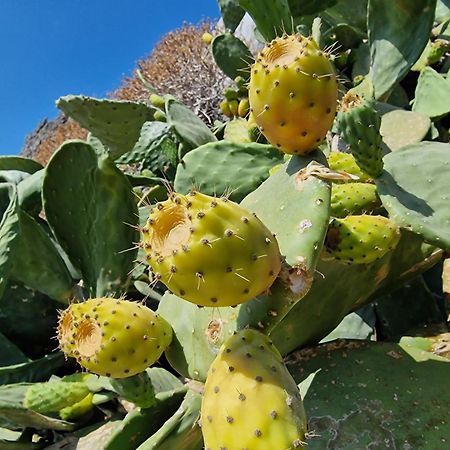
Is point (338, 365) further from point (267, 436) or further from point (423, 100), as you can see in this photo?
point (423, 100)

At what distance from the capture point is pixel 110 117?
2270mm

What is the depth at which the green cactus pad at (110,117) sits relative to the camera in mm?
2174

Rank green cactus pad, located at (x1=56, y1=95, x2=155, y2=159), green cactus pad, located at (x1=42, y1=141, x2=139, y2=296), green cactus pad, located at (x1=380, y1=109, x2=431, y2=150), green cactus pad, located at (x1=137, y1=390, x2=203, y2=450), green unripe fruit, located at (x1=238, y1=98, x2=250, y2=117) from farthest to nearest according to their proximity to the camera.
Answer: green unripe fruit, located at (x1=238, y1=98, x2=250, y2=117)
green cactus pad, located at (x1=380, y1=109, x2=431, y2=150)
green cactus pad, located at (x1=56, y1=95, x2=155, y2=159)
green cactus pad, located at (x1=42, y1=141, x2=139, y2=296)
green cactus pad, located at (x1=137, y1=390, x2=203, y2=450)

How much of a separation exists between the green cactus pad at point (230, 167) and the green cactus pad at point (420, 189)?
462 mm

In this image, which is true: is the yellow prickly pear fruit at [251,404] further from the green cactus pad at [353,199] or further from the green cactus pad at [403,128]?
the green cactus pad at [403,128]

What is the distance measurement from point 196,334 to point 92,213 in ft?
2.16

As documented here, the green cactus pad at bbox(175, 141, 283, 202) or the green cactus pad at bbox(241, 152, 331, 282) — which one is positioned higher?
the green cactus pad at bbox(175, 141, 283, 202)

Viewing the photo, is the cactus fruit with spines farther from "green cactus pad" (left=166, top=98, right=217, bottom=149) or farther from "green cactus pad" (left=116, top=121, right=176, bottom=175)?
"green cactus pad" (left=116, top=121, right=176, bottom=175)

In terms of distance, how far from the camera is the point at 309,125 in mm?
1250

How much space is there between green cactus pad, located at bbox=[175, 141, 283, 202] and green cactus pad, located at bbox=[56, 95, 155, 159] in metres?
0.41

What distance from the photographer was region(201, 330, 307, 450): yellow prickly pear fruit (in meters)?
0.83

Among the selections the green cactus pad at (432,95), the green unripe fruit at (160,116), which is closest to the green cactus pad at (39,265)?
the green unripe fruit at (160,116)

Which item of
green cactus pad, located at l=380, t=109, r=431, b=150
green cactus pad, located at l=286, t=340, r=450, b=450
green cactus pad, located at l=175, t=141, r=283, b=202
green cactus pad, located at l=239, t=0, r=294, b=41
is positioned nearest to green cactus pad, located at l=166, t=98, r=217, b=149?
green cactus pad, located at l=175, t=141, r=283, b=202

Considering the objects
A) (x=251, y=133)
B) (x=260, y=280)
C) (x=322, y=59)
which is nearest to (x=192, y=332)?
(x=260, y=280)
